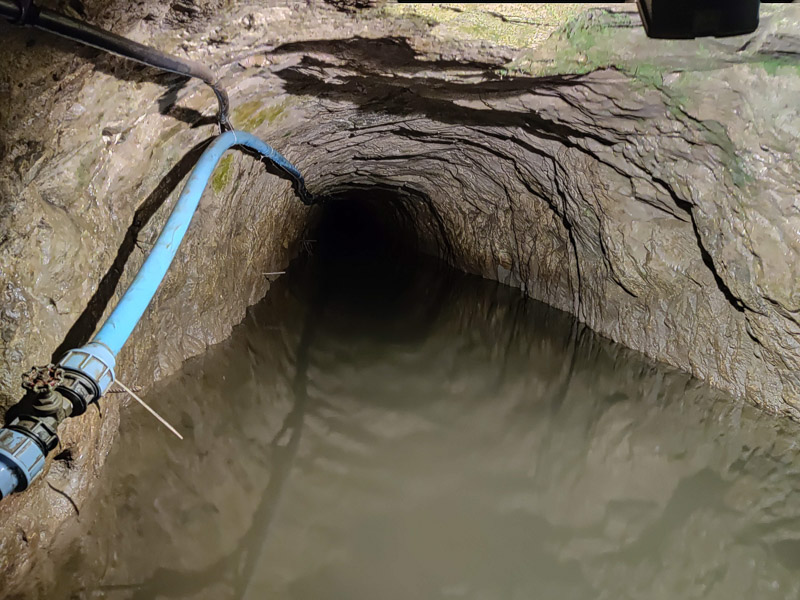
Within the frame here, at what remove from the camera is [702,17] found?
80.9 inches

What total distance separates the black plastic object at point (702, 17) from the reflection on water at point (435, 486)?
2.35 m

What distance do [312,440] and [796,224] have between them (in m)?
3.32

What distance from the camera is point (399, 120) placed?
169 inches

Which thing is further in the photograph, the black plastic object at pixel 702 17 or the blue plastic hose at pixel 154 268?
the black plastic object at pixel 702 17

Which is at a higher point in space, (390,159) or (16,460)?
(390,159)

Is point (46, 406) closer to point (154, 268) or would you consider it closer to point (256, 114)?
point (154, 268)

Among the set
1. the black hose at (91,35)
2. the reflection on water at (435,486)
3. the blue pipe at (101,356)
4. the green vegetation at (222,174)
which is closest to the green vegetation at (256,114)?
the green vegetation at (222,174)

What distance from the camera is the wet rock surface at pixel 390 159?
6.72 feet

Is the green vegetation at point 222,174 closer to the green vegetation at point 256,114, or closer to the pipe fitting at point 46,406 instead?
the green vegetation at point 256,114

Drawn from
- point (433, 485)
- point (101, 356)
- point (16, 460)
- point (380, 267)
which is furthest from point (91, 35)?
point (380, 267)

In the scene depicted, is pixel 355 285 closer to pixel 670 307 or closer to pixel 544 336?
pixel 544 336

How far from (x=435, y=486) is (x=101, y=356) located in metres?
1.85

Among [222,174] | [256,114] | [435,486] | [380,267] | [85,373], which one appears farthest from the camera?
[380,267]

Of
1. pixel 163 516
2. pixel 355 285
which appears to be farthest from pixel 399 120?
pixel 355 285
